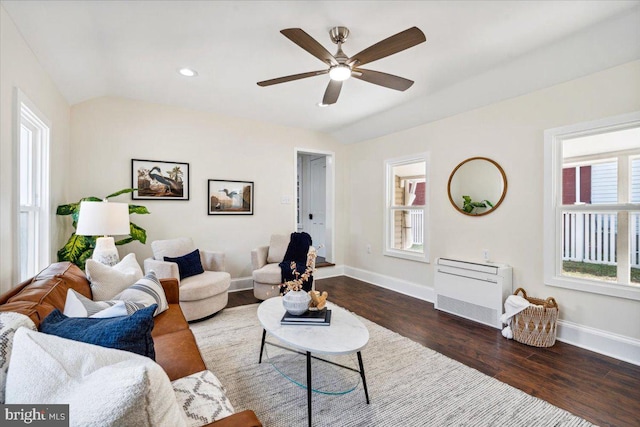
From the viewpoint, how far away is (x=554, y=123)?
2863 millimetres

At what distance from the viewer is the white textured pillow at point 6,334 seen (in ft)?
2.88

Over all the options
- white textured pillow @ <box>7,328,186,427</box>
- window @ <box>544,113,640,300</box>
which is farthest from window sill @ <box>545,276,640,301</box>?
white textured pillow @ <box>7,328,186,427</box>

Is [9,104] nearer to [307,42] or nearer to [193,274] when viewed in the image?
[307,42]

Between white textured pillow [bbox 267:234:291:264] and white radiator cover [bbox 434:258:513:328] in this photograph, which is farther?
white textured pillow [bbox 267:234:291:264]

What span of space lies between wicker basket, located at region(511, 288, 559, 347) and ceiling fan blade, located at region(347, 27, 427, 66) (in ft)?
8.24

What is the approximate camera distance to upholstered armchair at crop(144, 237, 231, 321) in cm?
312

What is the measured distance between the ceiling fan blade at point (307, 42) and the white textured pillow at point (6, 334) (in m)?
1.87

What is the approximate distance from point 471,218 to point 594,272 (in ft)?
4.00

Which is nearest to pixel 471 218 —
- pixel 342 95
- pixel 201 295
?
pixel 342 95

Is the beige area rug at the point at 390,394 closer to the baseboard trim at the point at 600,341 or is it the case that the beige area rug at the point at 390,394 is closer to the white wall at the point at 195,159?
the baseboard trim at the point at 600,341

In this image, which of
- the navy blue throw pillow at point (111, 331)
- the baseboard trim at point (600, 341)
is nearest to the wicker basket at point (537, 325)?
the baseboard trim at point (600, 341)

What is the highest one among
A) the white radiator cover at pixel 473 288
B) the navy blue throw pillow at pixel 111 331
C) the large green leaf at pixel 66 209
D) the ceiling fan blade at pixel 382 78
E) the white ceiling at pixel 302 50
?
the white ceiling at pixel 302 50

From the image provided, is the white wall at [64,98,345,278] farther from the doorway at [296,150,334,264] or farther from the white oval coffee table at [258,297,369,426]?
the white oval coffee table at [258,297,369,426]

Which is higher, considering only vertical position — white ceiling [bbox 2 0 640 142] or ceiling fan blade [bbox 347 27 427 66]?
white ceiling [bbox 2 0 640 142]
